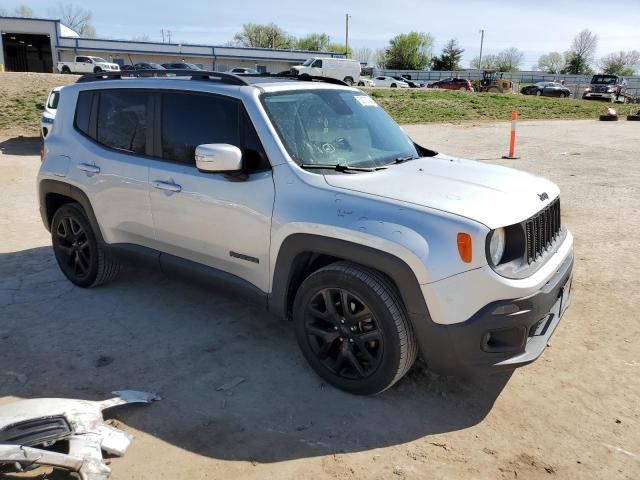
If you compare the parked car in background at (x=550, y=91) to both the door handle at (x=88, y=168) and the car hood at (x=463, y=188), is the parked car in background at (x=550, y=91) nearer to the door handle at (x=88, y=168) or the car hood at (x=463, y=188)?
the car hood at (x=463, y=188)

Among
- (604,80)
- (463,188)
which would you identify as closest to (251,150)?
(463,188)

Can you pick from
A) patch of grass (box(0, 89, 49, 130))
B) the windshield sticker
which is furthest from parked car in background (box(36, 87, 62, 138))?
the windshield sticker

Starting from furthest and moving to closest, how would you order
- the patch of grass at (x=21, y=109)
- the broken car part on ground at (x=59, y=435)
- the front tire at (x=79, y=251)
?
the patch of grass at (x=21, y=109) < the front tire at (x=79, y=251) < the broken car part on ground at (x=59, y=435)

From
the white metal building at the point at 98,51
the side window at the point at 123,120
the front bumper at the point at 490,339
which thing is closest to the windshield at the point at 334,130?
the side window at the point at 123,120

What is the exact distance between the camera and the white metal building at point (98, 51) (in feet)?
182

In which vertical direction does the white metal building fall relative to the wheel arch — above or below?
above

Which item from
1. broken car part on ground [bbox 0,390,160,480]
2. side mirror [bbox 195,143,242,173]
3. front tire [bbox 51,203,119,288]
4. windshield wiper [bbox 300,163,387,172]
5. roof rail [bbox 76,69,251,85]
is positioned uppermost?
roof rail [bbox 76,69,251,85]

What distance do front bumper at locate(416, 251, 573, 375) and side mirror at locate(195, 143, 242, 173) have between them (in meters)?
1.51

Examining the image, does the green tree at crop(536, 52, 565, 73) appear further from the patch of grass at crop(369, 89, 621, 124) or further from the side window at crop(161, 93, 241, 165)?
the side window at crop(161, 93, 241, 165)

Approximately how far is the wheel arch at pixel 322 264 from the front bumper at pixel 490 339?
7.4 inches

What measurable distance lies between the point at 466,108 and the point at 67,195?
85.4ft

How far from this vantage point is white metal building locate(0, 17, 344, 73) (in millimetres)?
55594

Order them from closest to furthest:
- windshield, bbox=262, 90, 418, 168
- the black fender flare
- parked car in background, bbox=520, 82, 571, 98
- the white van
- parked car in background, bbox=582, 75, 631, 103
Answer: windshield, bbox=262, 90, 418, 168
the black fender flare
the white van
parked car in background, bbox=582, 75, 631, 103
parked car in background, bbox=520, 82, 571, 98

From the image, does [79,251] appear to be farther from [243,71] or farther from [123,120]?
[243,71]
